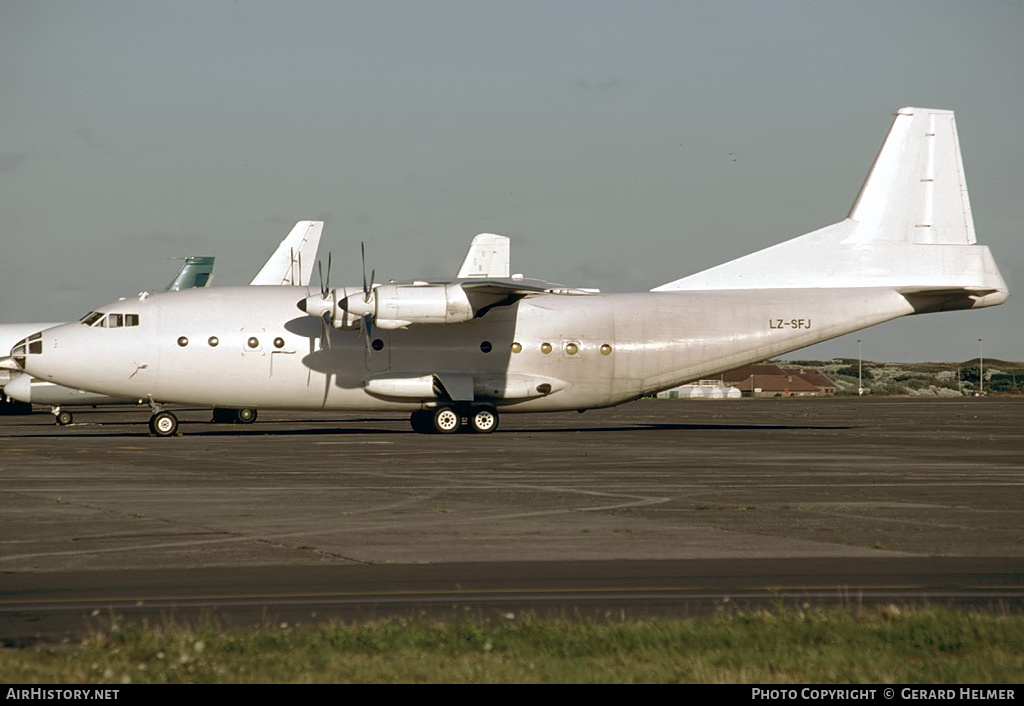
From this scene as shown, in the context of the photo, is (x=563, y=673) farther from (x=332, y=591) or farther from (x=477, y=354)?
(x=477, y=354)

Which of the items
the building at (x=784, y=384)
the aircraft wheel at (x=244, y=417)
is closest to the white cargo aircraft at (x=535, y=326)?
the aircraft wheel at (x=244, y=417)

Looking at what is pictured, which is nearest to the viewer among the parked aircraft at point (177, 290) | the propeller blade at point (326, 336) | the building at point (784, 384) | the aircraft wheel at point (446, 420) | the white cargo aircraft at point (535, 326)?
the white cargo aircraft at point (535, 326)

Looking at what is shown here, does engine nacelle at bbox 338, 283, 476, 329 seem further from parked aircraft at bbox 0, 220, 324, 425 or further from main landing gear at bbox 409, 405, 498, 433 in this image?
parked aircraft at bbox 0, 220, 324, 425

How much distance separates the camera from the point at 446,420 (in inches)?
1513

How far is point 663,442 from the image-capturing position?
34.3 meters

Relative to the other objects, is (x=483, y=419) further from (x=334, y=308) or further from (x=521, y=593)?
(x=521, y=593)

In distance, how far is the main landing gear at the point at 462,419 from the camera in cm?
3844

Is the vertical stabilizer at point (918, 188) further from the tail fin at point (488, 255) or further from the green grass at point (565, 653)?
the green grass at point (565, 653)

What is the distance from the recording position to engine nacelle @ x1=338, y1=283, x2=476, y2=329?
36562 millimetres

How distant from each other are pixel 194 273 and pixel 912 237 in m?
44.3

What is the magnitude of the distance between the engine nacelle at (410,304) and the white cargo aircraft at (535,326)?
0.15ft

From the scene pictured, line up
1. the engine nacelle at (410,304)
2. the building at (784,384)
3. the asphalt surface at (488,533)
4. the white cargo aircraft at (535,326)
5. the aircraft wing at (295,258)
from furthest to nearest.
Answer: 1. the building at (784,384)
2. the aircraft wing at (295,258)
3. the white cargo aircraft at (535,326)
4. the engine nacelle at (410,304)
5. the asphalt surface at (488,533)

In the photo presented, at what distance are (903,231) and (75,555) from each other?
111 feet
